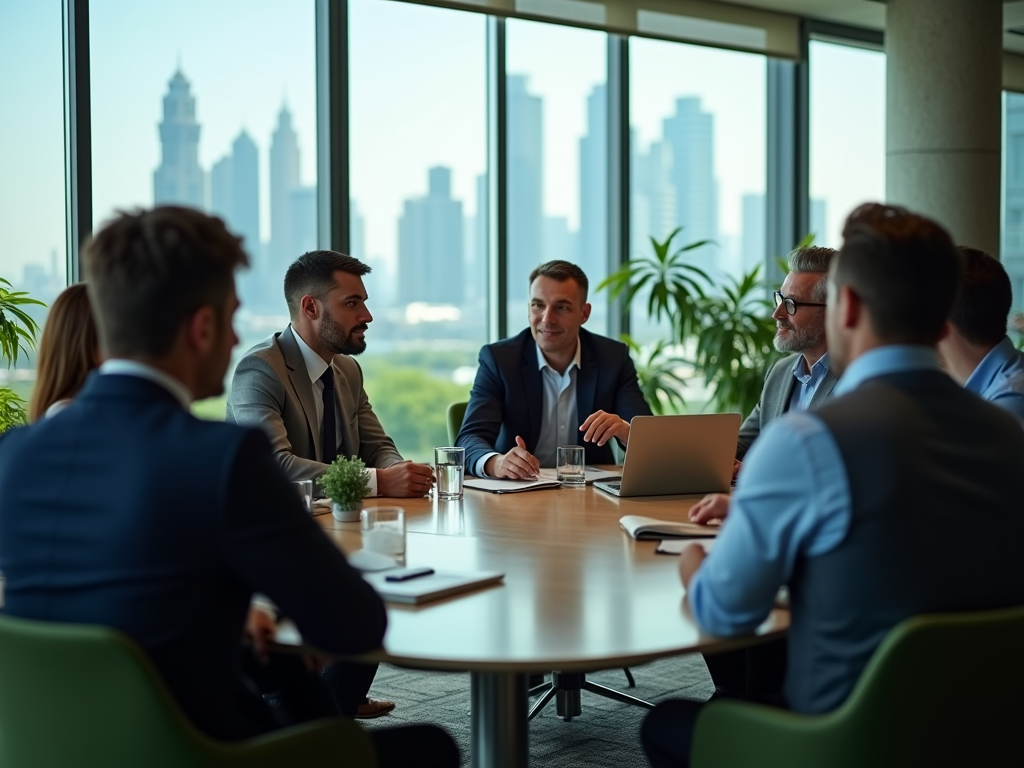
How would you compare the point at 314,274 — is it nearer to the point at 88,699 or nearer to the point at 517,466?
the point at 517,466

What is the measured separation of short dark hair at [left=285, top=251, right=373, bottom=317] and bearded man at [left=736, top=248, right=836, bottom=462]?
4.90ft

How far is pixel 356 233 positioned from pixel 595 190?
172 centimetres

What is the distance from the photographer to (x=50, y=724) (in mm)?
1820

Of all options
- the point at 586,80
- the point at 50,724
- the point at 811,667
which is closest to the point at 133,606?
the point at 50,724

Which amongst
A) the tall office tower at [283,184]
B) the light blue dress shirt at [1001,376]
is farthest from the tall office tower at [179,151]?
the light blue dress shirt at [1001,376]

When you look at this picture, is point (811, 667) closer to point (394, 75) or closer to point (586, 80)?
point (394, 75)

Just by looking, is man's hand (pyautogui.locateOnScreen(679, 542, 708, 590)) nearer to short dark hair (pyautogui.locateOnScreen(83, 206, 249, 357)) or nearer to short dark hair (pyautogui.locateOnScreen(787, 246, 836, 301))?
short dark hair (pyautogui.locateOnScreen(83, 206, 249, 357))

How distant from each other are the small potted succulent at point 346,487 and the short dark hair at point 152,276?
1.27 m

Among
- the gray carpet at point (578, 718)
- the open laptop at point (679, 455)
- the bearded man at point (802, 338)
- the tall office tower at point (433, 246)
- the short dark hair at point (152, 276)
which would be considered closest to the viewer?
the short dark hair at point (152, 276)

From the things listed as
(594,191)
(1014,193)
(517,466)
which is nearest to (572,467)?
(517,466)

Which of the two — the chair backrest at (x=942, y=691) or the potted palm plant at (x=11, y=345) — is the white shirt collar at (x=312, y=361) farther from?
the chair backrest at (x=942, y=691)

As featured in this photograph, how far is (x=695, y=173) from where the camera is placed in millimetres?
7762

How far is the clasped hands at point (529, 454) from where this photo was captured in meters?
3.92

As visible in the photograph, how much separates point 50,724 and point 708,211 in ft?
21.6
